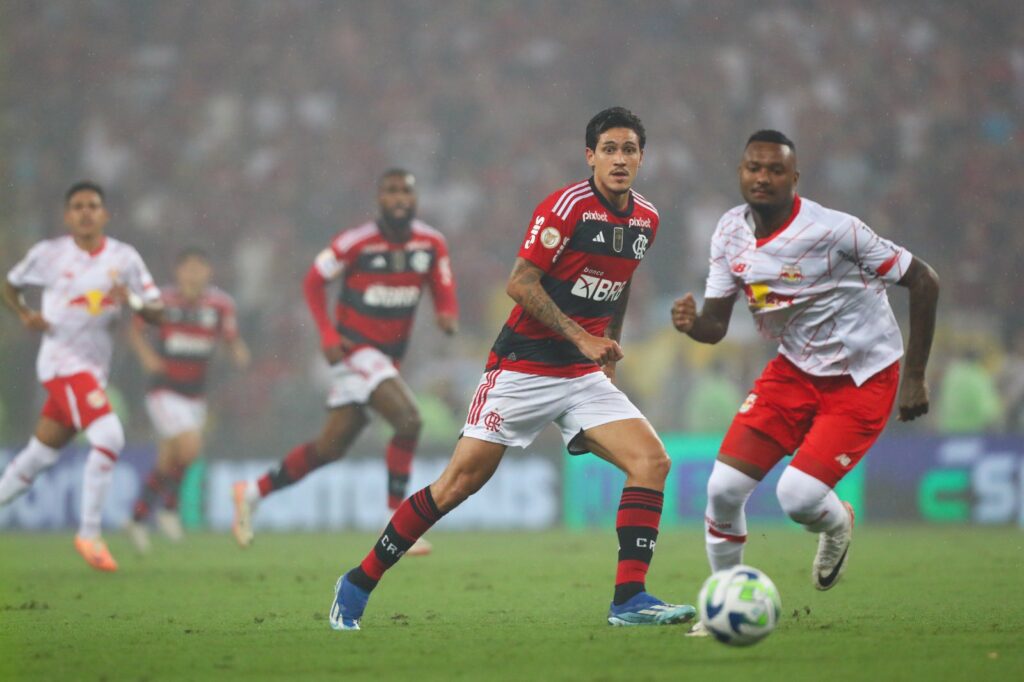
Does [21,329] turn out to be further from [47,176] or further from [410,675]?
[410,675]

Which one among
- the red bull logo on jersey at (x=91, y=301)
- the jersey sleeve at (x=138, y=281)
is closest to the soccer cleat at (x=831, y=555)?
the jersey sleeve at (x=138, y=281)

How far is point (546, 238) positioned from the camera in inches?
254

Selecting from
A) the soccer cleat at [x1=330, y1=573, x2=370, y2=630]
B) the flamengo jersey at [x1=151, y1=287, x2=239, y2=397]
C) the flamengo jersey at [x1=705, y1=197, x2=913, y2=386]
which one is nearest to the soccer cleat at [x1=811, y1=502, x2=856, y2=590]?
Answer: the flamengo jersey at [x1=705, y1=197, x2=913, y2=386]

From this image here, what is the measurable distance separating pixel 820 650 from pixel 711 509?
949 mm

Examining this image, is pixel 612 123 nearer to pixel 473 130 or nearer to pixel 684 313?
pixel 684 313

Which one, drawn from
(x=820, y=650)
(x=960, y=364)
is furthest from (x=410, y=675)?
(x=960, y=364)

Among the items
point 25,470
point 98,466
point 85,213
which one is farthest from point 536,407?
point 25,470

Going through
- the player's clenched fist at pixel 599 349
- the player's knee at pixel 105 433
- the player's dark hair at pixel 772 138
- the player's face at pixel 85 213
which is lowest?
the player's knee at pixel 105 433

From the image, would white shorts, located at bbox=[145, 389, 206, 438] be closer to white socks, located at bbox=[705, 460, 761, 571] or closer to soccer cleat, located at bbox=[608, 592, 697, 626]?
soccer cleat, located at bbox=[608, 592, 697, 626]

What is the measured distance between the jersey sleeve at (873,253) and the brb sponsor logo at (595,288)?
107 cm

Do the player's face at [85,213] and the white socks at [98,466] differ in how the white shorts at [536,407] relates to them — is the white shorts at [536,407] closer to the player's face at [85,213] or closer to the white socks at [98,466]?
the white socks at [98,466]

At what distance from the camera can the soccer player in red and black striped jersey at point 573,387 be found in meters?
6.48

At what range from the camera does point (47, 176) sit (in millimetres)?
18625

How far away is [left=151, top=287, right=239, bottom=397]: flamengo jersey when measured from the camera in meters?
14.3
